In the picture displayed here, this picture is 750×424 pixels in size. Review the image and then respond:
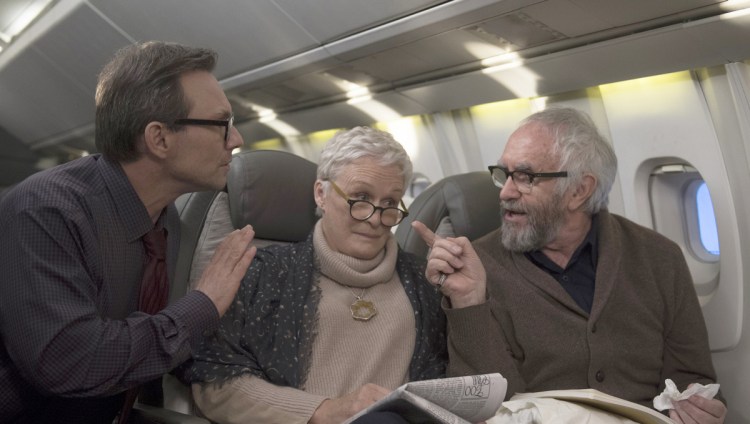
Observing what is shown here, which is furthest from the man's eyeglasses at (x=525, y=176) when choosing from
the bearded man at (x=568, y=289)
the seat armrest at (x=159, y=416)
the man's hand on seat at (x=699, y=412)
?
the seat armrest at (x=159, y=416)

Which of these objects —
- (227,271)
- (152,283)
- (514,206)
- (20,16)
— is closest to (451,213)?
(514,206)

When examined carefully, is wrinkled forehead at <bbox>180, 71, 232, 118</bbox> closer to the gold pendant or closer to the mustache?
the gold pendant

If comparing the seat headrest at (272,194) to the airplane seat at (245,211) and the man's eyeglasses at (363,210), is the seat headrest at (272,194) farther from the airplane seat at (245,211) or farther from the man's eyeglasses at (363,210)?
the man's eyeglasses at (363,210)

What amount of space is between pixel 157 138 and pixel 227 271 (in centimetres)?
42

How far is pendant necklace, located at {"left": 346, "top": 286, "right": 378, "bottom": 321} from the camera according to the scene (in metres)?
2.40

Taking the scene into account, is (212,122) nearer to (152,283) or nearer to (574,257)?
(152,283)

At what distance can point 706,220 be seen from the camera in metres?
3.51

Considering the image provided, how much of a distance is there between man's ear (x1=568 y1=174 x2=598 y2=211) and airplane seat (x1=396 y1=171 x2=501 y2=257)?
42 cm

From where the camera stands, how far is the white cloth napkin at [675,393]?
2.46 meters

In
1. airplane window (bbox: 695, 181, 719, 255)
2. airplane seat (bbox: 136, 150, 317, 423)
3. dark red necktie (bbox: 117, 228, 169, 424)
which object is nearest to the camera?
dark red necktie (bbox: 117, 228, 169, 424)

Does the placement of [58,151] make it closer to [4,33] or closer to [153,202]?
[4,33]

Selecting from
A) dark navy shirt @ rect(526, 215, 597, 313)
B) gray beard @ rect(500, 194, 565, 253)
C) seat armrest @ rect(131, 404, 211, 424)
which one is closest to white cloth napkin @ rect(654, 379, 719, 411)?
dark navy shirt @ rect(526, 215, 597, 313)

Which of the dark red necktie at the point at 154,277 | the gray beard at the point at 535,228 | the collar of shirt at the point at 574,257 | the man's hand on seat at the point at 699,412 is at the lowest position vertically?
the man's hand on seat at the point at 699,412

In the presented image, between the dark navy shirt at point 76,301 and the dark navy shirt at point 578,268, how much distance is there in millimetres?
1221
